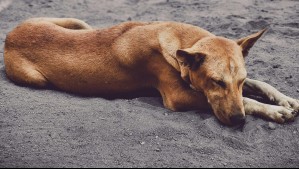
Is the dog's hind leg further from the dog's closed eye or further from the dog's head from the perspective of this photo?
the dog's closed eye

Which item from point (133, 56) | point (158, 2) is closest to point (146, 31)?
point (133, 56)

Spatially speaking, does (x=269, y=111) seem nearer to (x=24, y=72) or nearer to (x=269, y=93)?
(x=269, y=93)

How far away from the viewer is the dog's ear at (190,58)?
13.0 feet

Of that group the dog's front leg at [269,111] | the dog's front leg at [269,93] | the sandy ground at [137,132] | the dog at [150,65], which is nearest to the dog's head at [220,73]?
the dog at [150,65]

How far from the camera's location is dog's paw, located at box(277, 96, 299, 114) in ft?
14.1

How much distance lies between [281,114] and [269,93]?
46 cm

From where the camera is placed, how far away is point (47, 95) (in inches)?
192

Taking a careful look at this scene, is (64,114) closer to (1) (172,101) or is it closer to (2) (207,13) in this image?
(1) (172,101)

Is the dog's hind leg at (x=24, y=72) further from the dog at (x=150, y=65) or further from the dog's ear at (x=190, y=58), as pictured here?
the dog's ear at (x=190, y=58)

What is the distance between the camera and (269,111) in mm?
4141

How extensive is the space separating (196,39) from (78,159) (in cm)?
189

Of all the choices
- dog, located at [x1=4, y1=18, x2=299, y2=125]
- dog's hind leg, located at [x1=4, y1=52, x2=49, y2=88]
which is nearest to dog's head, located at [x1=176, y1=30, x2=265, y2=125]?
dog, located at [x1=4, y1=18, x2=299, y2=125]

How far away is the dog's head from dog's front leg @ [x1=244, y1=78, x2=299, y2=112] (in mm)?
654

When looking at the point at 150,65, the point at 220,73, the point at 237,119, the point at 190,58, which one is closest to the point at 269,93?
the point at 237,119
